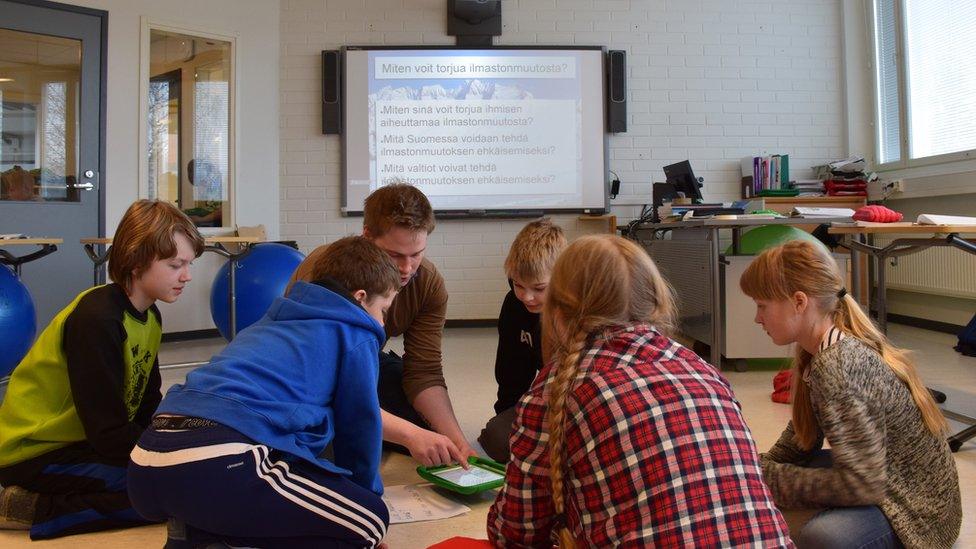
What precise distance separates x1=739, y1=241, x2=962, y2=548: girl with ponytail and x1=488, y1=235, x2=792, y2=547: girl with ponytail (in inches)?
16.6

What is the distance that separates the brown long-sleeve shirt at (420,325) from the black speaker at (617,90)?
3622 millimetres

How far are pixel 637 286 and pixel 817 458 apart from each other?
0.86m

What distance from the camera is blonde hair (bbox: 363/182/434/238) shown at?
176 centimetres

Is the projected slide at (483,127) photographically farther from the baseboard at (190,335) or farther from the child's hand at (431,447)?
the child's hand at (431,447)

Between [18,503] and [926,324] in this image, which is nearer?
[18,503]

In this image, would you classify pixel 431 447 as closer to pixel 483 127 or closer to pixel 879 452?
pixel 879 452

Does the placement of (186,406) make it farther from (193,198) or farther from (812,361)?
(193,198)

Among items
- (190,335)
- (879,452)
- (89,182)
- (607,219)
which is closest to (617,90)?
(607,219)

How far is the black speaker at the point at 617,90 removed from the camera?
17.6 feet

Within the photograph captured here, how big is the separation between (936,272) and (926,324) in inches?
17.2

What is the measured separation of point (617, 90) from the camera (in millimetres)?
5359

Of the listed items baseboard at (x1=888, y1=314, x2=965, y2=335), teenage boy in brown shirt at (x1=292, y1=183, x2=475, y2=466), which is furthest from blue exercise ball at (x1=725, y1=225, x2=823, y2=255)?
teenage boy in brown shirt at (x1=292, y1=183, x2=475, y2=466)

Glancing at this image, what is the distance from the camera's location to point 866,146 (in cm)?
545

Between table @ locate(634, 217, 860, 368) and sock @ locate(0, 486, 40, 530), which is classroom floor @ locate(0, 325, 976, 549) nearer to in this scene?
sock @ locate(0, 486, 40, 530)
